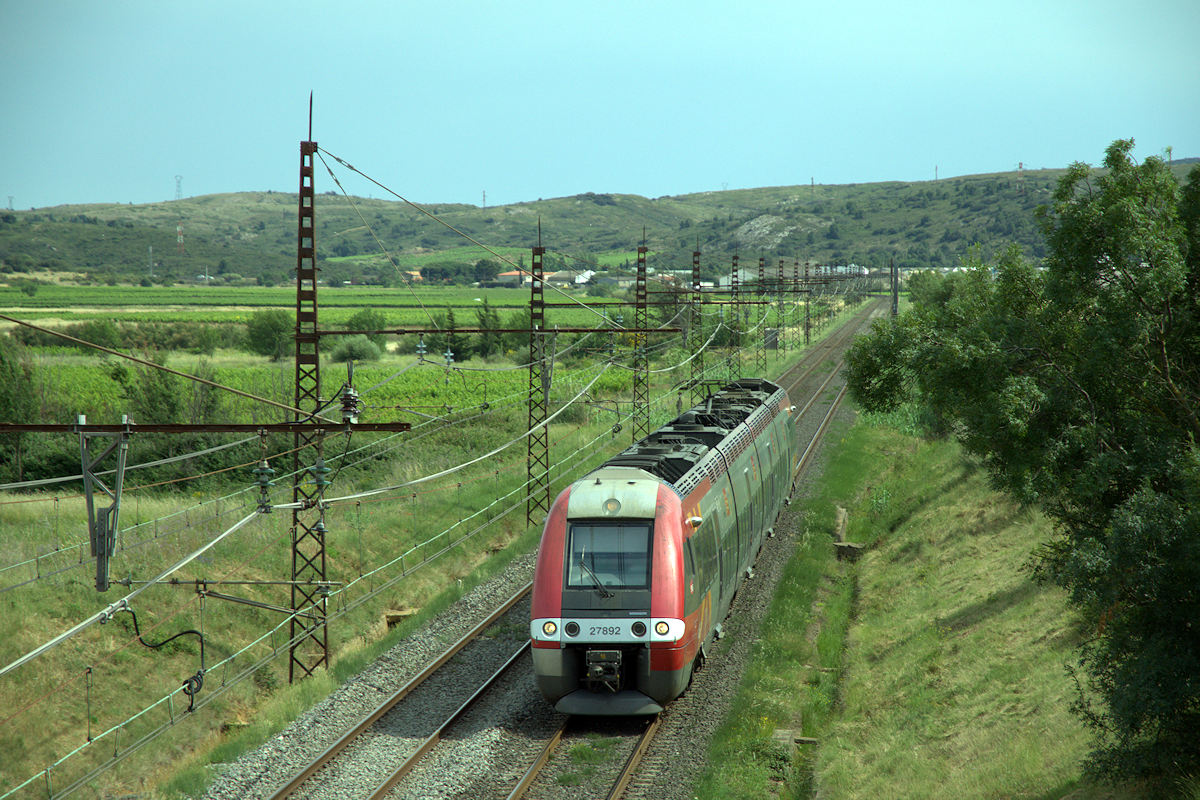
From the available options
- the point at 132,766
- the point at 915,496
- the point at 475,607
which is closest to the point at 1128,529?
the point at 475,607

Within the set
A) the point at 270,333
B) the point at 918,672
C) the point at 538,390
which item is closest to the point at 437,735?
the point at 918,672

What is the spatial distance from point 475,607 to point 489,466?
20.2 metres

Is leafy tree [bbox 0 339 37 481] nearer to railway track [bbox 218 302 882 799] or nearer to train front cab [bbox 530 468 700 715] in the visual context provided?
railway track [bbox 218 302 882 799]

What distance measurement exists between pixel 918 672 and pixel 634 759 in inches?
272

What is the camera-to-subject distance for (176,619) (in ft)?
77.8

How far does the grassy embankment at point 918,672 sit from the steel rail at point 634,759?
102cm

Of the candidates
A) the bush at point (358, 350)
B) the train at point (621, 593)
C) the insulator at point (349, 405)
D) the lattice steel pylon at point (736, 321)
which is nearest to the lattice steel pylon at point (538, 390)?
the insulator at point (349, 405)

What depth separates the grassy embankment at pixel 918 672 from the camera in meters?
12.9

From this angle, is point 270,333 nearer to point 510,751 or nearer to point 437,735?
point 437,735

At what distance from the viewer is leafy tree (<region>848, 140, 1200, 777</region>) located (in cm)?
980

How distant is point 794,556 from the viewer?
25422mm

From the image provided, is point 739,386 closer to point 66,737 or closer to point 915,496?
point 915,496

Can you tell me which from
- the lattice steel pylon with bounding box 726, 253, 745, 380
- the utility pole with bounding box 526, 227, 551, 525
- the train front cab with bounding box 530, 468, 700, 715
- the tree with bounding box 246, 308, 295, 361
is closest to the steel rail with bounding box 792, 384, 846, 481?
the lattice steel pylon with bounding box 726, 253, 745, 380

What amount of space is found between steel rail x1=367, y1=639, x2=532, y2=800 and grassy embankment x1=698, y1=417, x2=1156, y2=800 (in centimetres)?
412
